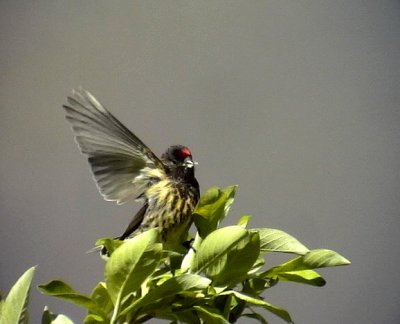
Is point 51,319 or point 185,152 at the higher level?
point 185,152

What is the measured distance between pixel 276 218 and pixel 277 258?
0.10 metres

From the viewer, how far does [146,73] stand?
5.39 ft

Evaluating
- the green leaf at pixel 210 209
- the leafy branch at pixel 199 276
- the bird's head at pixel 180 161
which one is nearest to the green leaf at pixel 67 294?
the leafy branch at pixel 199 276

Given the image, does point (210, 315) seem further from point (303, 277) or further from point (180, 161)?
point (180, 161)

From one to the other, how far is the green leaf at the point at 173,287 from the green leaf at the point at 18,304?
78mm

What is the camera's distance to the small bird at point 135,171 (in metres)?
0.80

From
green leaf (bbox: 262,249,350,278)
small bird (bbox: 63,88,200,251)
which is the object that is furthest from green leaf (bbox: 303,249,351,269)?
small bird (bbox: 63,88,200,251)

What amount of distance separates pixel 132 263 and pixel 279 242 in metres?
0.15

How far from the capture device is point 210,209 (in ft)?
2.02

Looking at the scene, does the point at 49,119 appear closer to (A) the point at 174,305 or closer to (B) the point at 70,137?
(B) the point at 70,137

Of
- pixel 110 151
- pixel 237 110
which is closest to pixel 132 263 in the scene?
pixel 110 151

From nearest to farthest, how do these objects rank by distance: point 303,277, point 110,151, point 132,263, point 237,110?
point 132,263
point 303,277
point 110,151
point 237,110

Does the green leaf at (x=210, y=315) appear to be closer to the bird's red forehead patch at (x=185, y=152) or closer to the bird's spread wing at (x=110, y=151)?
the bird's spread wing at (x=110, y=151)

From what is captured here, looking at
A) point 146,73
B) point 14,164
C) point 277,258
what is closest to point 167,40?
point 146,73
